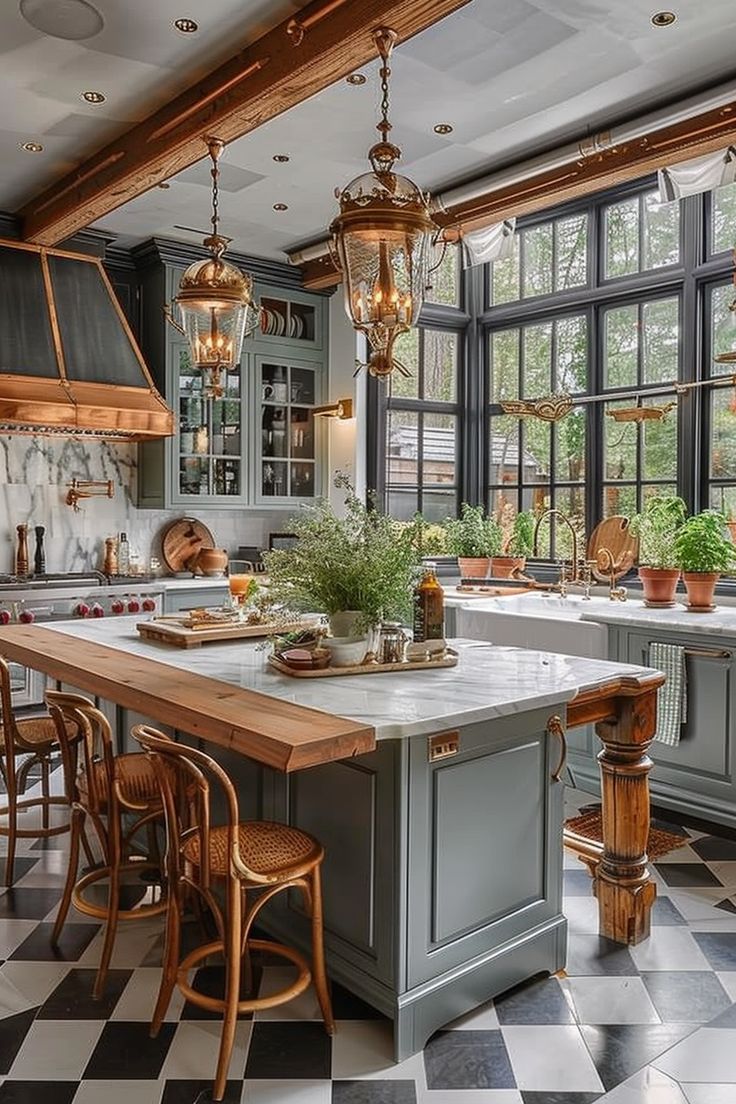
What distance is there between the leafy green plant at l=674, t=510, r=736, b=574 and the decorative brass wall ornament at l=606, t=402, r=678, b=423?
718 millimetres

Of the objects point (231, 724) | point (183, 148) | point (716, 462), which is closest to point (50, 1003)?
point (231, 724)

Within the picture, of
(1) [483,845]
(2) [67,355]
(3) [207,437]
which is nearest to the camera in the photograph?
(1) [483,845]

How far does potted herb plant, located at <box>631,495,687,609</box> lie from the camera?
15.2ft

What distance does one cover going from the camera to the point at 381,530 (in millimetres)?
2922

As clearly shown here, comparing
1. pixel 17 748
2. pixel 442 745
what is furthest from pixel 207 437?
pixel 442 745

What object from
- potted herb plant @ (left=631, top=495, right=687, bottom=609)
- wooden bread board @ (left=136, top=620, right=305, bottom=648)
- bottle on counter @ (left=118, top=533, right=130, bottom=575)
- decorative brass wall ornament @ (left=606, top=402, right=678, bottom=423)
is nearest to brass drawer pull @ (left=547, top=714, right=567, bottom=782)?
wooden bread board @ (left=136, top=620, right=305, bottom=648)

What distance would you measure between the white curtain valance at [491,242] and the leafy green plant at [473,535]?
1.63 metres

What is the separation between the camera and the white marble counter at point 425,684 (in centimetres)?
230

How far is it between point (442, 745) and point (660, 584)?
265 cm

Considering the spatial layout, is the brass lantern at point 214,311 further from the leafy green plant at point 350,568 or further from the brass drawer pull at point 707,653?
the brass drawer pull at point 707,653

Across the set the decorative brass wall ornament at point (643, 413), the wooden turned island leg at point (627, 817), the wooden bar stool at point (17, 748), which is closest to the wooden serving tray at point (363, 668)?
the wooden turned island leg at point (627, 817)

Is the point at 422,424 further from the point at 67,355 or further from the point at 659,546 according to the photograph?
the point at 67,355

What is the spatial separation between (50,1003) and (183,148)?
3.20 meters

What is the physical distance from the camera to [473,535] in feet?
19.6
